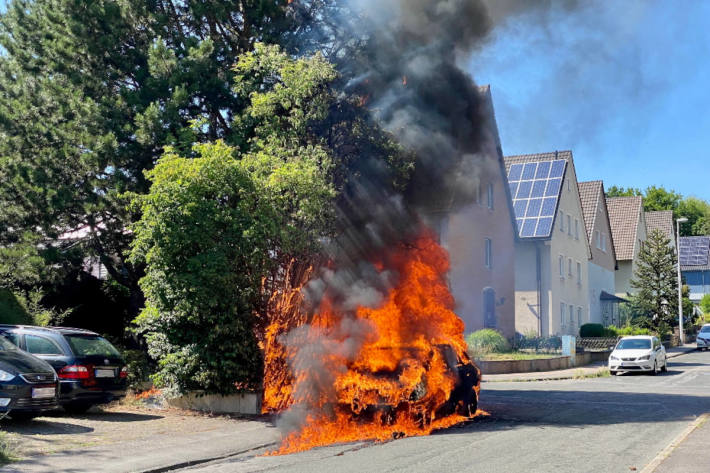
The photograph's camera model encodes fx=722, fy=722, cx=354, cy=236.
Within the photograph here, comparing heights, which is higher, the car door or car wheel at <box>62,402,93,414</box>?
the car door

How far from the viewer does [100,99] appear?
17562 mm

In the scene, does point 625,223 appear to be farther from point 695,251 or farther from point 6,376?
point 6,376

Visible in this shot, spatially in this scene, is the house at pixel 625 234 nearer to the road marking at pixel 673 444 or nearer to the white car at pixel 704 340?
the white car at pixel 704 340

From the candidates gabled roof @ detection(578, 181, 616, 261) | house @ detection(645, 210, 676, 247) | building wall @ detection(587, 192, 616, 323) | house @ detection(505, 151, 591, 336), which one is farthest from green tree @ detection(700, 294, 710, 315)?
house @ detection(505, 151, 591, 336)

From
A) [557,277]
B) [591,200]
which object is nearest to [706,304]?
[591,200]

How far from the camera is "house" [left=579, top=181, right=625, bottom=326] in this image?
159ft

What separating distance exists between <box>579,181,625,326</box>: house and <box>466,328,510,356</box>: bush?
2034 cm

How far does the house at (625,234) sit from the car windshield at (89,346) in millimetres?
51443

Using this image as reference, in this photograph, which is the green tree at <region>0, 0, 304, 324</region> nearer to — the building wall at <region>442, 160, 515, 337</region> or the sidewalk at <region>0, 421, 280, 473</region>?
the sidewalk at <region>0, 421, 280, 473</region>

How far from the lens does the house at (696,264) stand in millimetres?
78250

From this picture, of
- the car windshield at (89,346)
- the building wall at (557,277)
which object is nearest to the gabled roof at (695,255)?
the building wall at (557,277)

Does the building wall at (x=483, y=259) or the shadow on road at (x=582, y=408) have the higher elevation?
the building wall at (x=483, y=259)

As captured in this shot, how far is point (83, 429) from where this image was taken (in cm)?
1163

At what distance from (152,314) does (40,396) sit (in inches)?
104
